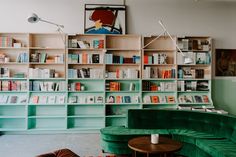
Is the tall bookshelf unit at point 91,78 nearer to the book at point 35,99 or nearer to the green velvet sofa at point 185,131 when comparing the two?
the book at point 35,99

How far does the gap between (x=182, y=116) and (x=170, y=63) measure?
2.08m

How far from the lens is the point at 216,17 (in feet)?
21.5

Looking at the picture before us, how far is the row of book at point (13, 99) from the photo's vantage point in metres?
5.97

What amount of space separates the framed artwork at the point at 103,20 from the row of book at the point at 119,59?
632 millimetres

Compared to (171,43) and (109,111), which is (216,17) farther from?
(109,111)

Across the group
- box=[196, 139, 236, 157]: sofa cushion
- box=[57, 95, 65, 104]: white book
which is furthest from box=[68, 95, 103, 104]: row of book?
box=[196, 139, 236, 157]: sofa cushion

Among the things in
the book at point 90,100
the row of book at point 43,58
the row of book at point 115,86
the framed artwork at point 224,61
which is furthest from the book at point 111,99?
the framed artwork at point 224,61

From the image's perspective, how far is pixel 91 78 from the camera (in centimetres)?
607

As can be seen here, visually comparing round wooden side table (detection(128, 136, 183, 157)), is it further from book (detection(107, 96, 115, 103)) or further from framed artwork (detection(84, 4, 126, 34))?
framed artwork (detection(84, 4, 126, 34))

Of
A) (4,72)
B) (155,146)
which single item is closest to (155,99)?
(155,146)

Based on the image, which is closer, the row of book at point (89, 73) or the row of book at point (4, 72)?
the row of book at point (4, 72)

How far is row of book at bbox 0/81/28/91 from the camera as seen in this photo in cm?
595

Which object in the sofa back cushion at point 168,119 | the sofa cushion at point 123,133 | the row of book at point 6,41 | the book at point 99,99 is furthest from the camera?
the book at point 99,99

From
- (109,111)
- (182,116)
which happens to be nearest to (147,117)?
(182,116)
